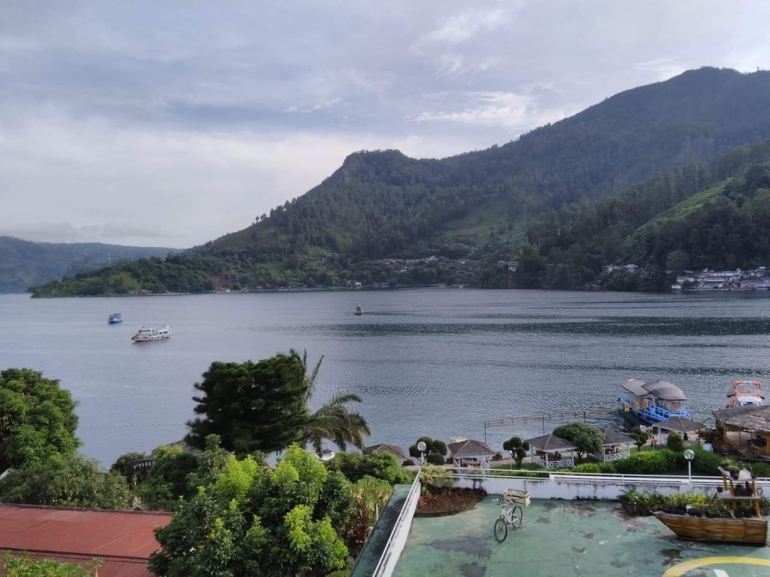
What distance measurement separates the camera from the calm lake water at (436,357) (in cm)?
4762

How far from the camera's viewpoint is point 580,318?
10150cm

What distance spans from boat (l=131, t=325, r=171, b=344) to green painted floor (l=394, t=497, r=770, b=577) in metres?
101

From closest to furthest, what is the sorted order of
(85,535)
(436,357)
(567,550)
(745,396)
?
(567,550)
(85,535)
(745,396)
(436,357)

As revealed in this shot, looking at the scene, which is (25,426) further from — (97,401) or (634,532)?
(97,401)

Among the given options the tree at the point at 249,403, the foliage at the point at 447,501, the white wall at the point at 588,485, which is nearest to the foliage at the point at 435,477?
the foliage at the point at 447,501

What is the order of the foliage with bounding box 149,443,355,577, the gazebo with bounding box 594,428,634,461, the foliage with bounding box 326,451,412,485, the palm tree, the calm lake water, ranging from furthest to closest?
1. the calm lake water
2. the gazebo with bounding box 594,428,634,461
3. the palm tree
4. the foliage with bounding box 326,451,412,485
5. the foliage with bounding box 149,443,355,577

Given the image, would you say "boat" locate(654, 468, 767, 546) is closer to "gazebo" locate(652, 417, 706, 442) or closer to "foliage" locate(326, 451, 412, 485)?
"foliage" locate(326, 451, 412, 485)

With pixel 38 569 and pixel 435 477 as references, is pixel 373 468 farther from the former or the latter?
pixel 38 569

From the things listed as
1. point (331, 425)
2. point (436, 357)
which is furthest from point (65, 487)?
point (436, 357)

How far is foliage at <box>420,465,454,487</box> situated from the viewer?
1189 centimetres

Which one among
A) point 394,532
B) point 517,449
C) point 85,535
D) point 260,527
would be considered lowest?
point 517,449

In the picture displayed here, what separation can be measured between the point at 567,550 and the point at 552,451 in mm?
25359

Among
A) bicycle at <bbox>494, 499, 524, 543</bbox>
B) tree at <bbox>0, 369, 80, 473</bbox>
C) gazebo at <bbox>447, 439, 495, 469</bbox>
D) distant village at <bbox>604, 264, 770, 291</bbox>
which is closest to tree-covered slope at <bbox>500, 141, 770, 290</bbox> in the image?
distant village at <bbox>604, 264, 770, 291</bbox>

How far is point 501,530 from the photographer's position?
32.9 ft
